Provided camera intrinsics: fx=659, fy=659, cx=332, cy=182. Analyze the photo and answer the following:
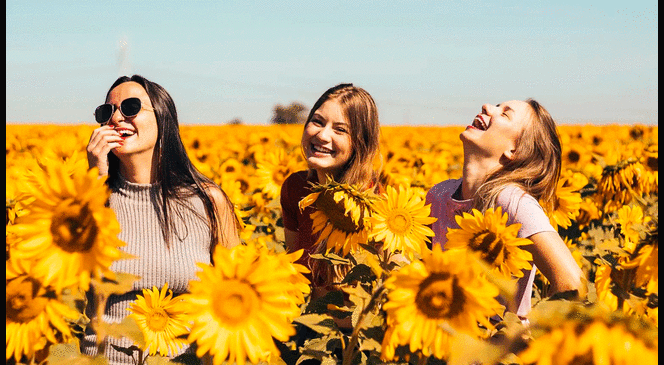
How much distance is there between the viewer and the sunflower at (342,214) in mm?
1989

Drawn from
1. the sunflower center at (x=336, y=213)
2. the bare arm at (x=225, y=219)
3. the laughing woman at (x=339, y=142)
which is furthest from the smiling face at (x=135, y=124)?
the sunflower center at (x=336, y=213)

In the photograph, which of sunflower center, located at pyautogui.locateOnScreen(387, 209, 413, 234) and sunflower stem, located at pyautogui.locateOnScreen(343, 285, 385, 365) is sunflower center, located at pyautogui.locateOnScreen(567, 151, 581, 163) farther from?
sunflower stem, located at pyautogui.locateOnScreen(343, 285, 385, 365)

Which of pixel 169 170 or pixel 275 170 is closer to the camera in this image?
pixel 169 170

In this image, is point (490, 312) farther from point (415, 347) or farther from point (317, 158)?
point (317, 158)

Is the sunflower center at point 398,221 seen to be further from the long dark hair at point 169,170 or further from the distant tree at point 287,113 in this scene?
the distant tree at point 287,113

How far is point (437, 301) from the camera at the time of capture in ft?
4.64

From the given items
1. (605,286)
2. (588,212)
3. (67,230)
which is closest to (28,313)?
(67,230)

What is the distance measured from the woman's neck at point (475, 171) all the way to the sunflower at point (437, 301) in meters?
1.20

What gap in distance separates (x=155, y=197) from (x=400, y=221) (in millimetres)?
1107

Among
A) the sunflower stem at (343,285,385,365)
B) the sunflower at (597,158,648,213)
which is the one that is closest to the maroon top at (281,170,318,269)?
the sunflower stem at (343,285,385,365)

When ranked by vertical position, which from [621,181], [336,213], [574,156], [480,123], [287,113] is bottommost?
[336,213]

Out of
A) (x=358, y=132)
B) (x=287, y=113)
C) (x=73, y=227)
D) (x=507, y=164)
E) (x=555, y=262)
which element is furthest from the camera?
(x=287, y=113)

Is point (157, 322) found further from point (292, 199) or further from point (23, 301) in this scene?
point (292, 199)

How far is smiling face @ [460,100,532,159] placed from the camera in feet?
8.36
